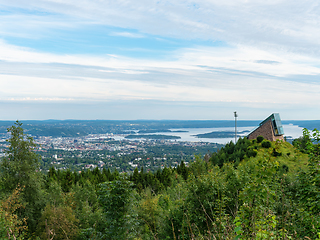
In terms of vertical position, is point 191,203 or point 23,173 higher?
point 23,173

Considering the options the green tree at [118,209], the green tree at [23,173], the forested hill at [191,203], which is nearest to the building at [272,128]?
the forested hill at [191,203]

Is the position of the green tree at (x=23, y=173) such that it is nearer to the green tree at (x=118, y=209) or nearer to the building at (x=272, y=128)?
the green tree at (x=118, y=209)

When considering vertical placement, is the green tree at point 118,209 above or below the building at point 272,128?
below

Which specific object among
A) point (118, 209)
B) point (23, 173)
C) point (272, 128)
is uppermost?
point (272, 128)

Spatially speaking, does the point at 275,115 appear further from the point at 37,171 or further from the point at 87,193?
the point at 37,171

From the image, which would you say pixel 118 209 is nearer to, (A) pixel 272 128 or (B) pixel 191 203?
(B) pixel 191 203

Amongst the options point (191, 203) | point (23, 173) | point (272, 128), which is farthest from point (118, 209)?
point (272, 128)

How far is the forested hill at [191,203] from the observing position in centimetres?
360

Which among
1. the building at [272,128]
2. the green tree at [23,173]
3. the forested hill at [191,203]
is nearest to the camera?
the forested hill at [191,203]

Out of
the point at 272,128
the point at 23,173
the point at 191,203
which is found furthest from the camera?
the point at 272,128

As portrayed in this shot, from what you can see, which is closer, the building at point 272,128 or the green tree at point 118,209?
the green tree at point 118,209

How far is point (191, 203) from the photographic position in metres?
12.4

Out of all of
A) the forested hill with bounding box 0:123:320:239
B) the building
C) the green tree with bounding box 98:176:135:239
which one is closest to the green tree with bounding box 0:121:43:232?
the forested hill with bounding box 0:123:320:239

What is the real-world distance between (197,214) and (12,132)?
15142 millimetres
